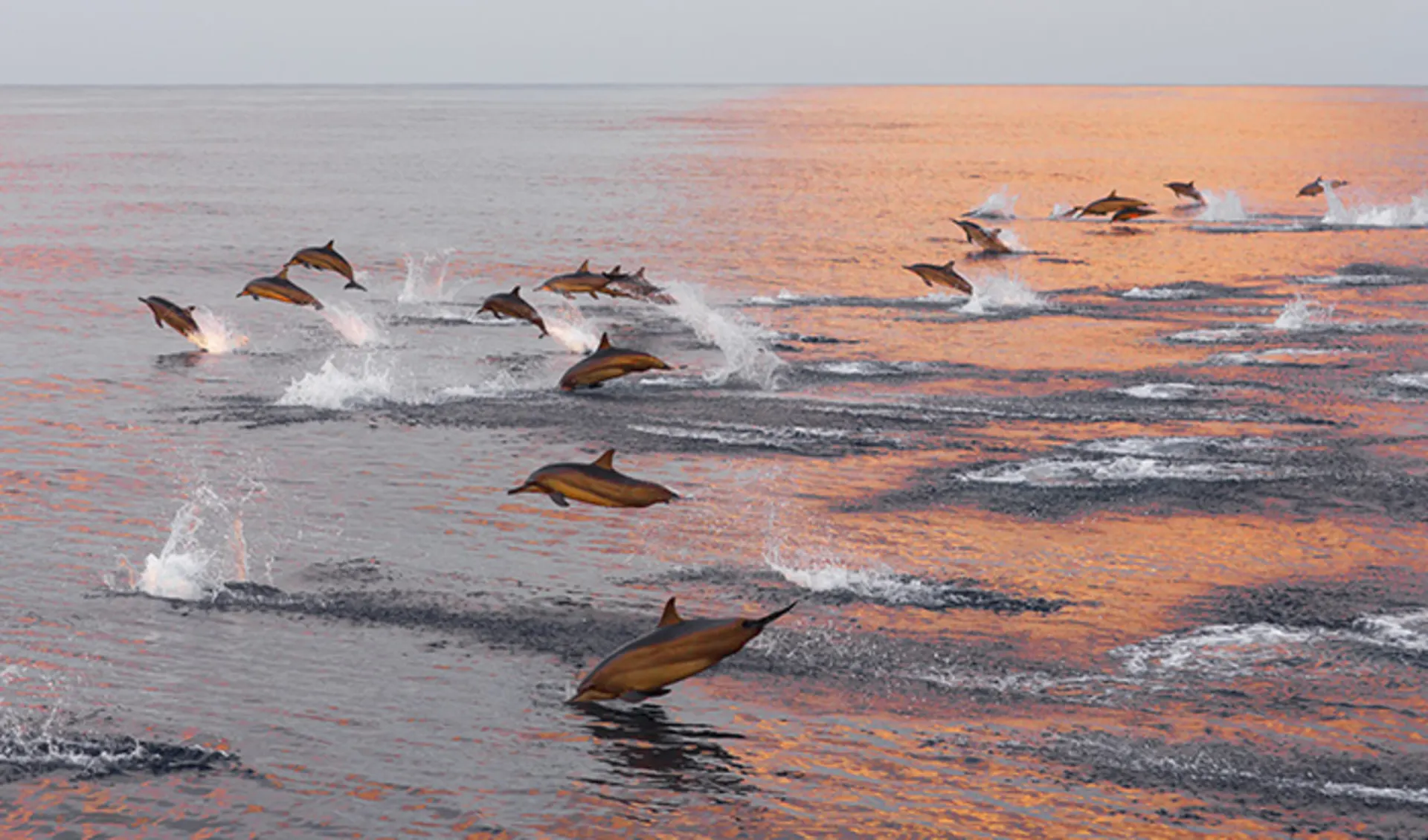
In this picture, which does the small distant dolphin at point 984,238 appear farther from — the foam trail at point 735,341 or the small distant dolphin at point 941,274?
the foam trail at point 735,341

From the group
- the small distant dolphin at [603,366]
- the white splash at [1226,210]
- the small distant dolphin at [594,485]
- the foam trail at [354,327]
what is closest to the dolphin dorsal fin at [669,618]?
the small distant dolphin at [594,485]

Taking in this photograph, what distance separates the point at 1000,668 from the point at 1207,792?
2.32 metres

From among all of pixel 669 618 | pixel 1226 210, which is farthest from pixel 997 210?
pixel 669 618

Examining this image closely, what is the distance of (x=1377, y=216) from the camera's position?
57.0 metres

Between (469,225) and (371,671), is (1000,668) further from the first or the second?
(469,225)

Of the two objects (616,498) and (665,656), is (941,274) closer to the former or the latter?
(616,498)

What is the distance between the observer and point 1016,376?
25156 mm

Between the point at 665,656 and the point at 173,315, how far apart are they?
1686 centimetres

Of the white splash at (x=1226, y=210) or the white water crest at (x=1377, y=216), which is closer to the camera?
the white water crest at (x=1377, y=216)

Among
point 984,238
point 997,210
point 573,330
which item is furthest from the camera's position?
point 997,210

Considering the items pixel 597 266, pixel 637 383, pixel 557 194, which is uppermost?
pixel 557 194

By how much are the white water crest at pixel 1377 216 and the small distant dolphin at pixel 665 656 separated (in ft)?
166

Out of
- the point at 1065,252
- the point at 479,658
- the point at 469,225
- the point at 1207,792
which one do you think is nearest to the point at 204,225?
the point at 469,225

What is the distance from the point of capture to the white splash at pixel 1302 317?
101 ft
